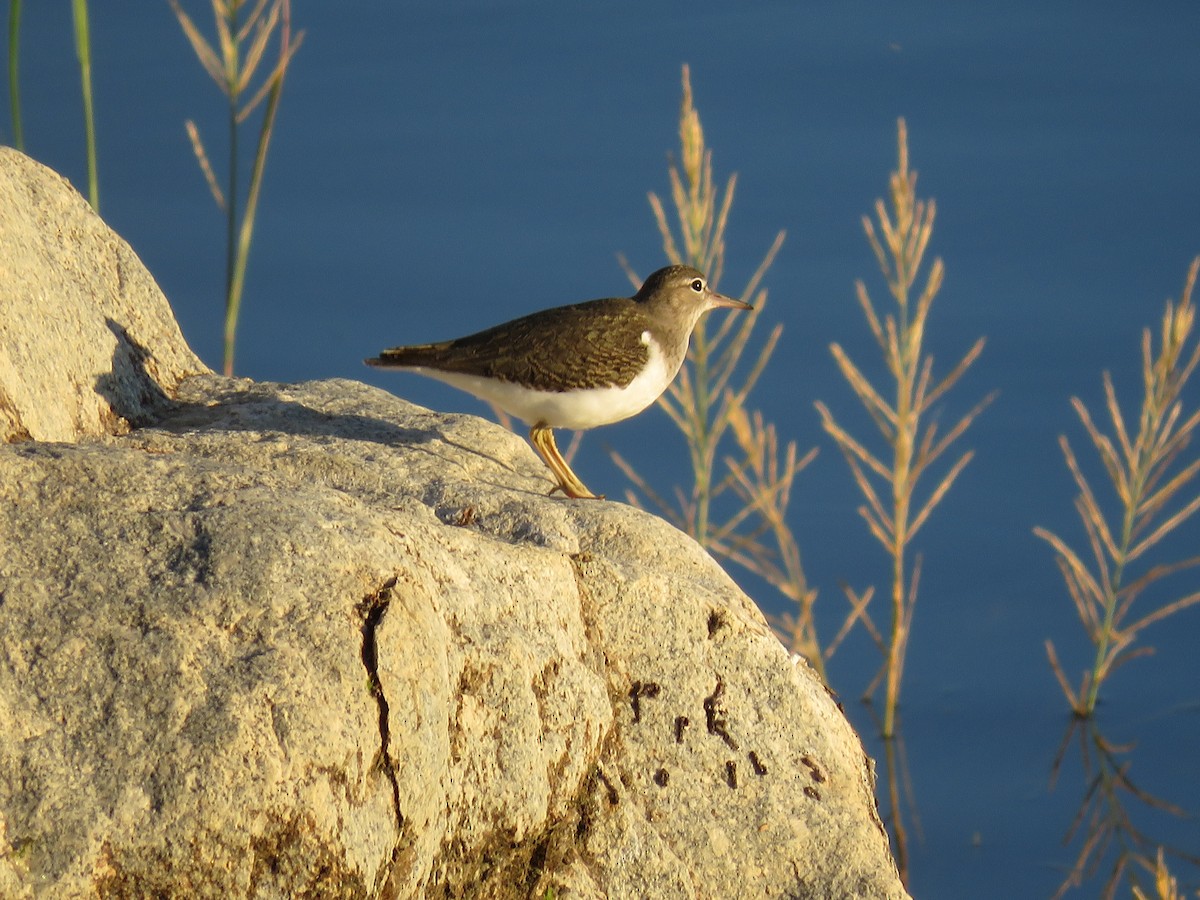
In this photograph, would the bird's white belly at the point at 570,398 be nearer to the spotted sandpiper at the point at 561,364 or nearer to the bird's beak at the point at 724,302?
the spotted sandpiper at the point at 561,364

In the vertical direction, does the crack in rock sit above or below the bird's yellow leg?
below

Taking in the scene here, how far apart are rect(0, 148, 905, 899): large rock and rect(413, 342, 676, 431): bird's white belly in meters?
1.14

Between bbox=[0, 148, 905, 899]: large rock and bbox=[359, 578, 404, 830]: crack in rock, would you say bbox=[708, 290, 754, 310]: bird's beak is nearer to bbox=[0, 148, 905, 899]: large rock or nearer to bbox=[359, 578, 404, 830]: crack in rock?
bbox=[0, 148, 905, 899]: large rock

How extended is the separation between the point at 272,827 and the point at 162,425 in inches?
85.7

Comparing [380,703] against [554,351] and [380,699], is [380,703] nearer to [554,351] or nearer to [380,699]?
[380,699]

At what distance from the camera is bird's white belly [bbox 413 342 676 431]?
515 cm

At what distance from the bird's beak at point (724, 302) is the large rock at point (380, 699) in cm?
220

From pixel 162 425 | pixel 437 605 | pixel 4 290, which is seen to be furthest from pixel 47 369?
pixel 437 605

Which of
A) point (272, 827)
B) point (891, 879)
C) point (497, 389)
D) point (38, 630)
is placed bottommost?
point (272, 827)

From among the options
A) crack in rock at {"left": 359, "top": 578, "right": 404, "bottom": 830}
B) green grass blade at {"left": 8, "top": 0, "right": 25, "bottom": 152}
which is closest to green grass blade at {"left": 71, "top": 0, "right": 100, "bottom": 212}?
green grass blade at {"left": 8, "top": 0, "right": 25, "bottom": 152}

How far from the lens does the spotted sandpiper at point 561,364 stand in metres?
5.15

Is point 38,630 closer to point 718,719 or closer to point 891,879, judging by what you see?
point 718,719

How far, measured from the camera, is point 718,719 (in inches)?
139

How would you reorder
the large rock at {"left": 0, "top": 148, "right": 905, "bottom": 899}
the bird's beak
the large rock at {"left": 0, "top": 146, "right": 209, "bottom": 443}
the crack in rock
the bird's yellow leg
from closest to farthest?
the large rock at {"left": 0, "top": 148, "right": 905, "bottom": 899} < the crack in rock < the large rock at {"left": 0, "top": 146, "right": 209, "bottom": 443} < the bird's yellow leg < the bird's beak
